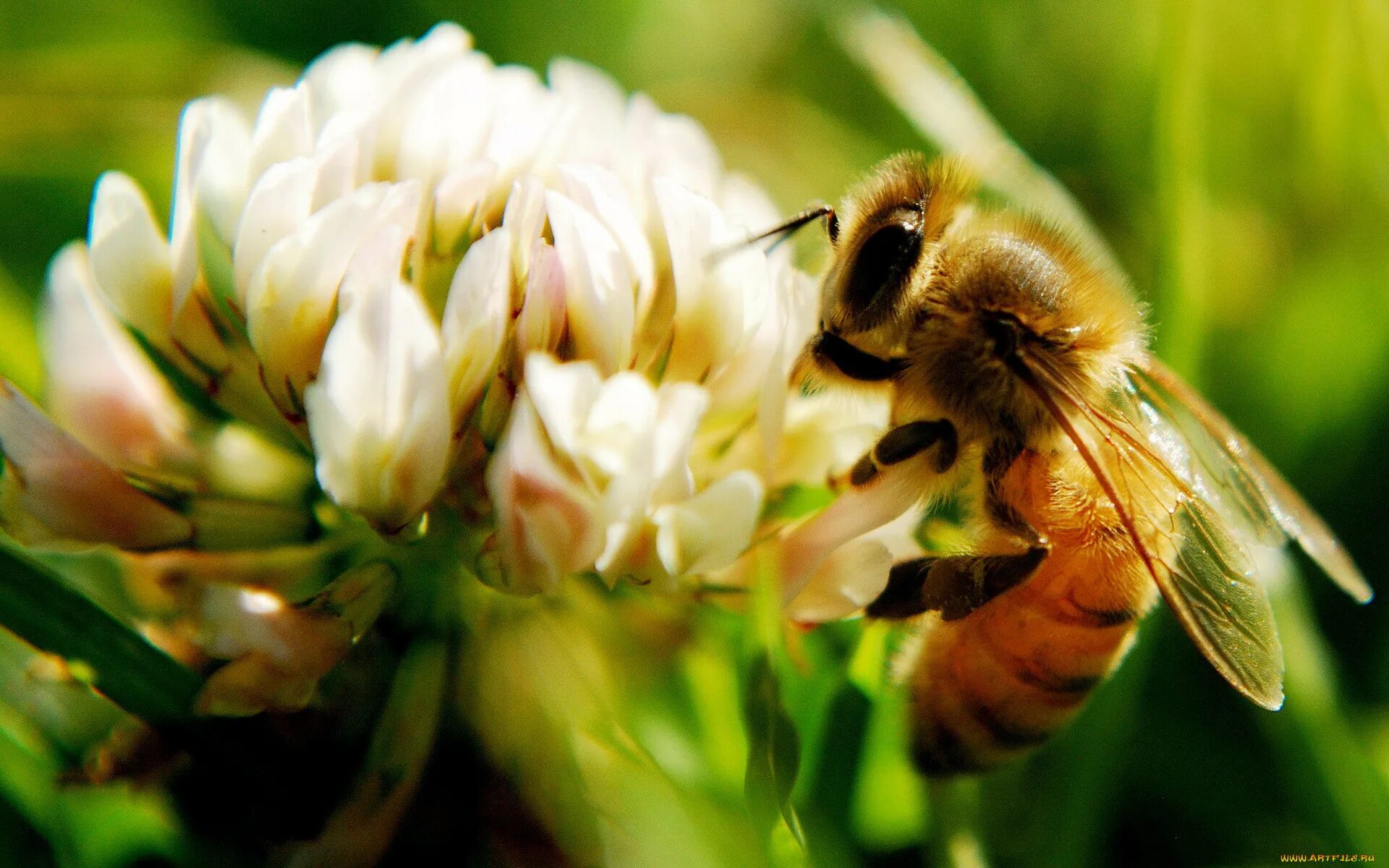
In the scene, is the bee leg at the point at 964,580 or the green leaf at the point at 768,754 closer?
the green leaf at the point at 768,754

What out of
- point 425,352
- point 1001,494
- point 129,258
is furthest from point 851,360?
point 129,258

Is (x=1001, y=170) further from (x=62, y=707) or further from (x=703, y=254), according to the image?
(x=62, y=707)

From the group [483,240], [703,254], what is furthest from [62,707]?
[703,254]

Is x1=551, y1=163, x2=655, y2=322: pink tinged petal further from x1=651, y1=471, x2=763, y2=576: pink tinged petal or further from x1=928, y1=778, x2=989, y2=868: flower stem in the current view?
x1=928, y1=778, x2=989, y2=868: flower stem

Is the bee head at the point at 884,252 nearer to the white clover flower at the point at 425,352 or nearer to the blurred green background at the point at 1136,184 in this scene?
the white clover flower at the point at 425,352

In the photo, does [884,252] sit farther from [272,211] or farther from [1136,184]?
[1136,184]

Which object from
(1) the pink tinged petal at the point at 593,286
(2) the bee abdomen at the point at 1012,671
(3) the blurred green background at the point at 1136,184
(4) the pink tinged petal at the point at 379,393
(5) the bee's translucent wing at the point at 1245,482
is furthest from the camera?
(3) the blurred green background at the point at 1136,184

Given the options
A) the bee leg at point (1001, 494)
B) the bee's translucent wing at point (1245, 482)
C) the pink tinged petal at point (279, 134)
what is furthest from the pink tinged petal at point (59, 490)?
the bee's translucent wing at point (1245, 482)
